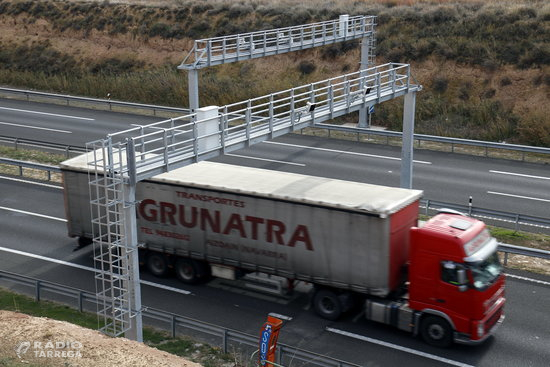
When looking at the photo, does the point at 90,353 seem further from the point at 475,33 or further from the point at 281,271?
the point at 475,33

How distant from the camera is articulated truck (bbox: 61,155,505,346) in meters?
16.0

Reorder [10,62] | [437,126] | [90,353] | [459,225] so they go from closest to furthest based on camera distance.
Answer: [90,353]
[459,225]
[437,126]
[10,62]

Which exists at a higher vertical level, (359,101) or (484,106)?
(359,101)

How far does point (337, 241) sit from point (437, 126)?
72.9ft

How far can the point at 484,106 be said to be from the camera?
3797cm

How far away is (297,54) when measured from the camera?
4750 cm

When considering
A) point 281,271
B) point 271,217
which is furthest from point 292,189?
point 281,271

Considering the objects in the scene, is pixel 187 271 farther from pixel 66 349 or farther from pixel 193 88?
pixel 193 88

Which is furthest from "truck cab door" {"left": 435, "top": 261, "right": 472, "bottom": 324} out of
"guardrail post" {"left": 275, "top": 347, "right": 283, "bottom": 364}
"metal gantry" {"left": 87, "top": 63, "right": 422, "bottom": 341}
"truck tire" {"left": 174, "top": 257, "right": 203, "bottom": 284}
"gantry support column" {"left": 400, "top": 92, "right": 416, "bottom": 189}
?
"gantry support column" {"left": 400, "top": 92, "right": 416, "bottom": 189}

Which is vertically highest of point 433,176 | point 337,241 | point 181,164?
point 181,164

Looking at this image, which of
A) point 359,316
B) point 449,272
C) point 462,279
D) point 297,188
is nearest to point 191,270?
point 297,188

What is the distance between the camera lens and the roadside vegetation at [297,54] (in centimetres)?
3872

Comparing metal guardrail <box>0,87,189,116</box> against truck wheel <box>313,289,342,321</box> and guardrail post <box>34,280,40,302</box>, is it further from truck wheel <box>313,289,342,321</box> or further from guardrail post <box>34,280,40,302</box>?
truck wheel <box>313,289,342,321</box>

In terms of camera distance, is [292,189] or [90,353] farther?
[292,189]
